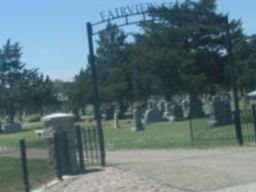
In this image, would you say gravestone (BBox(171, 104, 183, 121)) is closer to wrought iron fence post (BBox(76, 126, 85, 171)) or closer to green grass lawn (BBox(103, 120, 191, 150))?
green grass lawn (BBox(103, 120, 191, 150))

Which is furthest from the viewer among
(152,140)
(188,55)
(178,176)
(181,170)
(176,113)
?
(188,55)

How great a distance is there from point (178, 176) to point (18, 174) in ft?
25.9

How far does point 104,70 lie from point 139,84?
14273 millimetres

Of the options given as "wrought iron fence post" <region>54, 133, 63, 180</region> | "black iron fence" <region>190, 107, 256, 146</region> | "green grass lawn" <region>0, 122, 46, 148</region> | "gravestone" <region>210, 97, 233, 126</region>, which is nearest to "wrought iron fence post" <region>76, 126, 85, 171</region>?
"wrought iron fence post" <region>54, 133, 63, 180</region>

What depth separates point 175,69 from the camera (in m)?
73.6

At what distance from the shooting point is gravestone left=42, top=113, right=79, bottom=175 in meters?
18.9

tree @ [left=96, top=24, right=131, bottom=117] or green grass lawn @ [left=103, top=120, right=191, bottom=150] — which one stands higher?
tree @ [left=96, top=24, right=131, bottom=117]

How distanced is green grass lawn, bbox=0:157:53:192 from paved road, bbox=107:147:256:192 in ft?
6.41

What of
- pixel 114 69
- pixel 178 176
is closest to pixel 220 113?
pixel 178 176

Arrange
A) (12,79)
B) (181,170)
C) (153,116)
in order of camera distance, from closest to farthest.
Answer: (181,170)
(153,116)
(12,79)

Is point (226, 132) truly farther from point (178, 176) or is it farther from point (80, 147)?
point (178, 176)

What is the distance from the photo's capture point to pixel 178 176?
1677 cm

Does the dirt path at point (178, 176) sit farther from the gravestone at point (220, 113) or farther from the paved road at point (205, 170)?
the gravestone at point (220, 113)

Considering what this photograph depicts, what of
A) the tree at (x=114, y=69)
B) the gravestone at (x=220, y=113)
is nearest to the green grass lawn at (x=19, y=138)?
the gravestone at (x=220, y=113)
